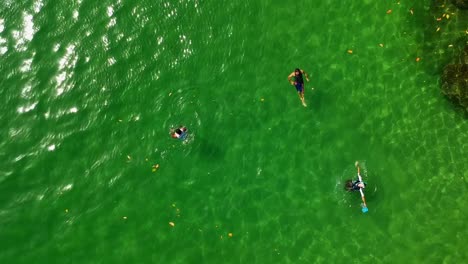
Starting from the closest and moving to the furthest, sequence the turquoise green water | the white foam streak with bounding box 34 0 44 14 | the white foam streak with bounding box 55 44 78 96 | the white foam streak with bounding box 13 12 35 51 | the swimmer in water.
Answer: the swimmer in water
the turquoise green water
the white foam streak with bounding box 55 44 78 96
the white foam streak with bounding box 13 12 35 51
the white foam streak with bounding box 34 0 44 14

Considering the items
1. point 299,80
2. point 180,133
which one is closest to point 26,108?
point 180,133

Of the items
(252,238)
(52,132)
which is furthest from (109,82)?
(252,238)

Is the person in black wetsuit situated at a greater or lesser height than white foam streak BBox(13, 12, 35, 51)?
lesser

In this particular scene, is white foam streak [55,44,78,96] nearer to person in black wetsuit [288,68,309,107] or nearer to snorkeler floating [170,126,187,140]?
snorkeler floating [170,126,187,140]

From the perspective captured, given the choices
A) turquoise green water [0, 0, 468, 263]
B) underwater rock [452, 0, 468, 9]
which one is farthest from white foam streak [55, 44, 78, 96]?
underwater rock [452, 0, 468, 9]

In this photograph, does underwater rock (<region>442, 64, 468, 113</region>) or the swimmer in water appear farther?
underwater rock (<region>442, 64, 468, 113</region>)

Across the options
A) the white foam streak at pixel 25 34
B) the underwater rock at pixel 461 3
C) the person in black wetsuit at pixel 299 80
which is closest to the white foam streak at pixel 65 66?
the white foam streak at pixel 25 34

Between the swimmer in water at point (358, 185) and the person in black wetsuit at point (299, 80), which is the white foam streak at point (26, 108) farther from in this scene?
the swimmer in water at point (358, 185)
